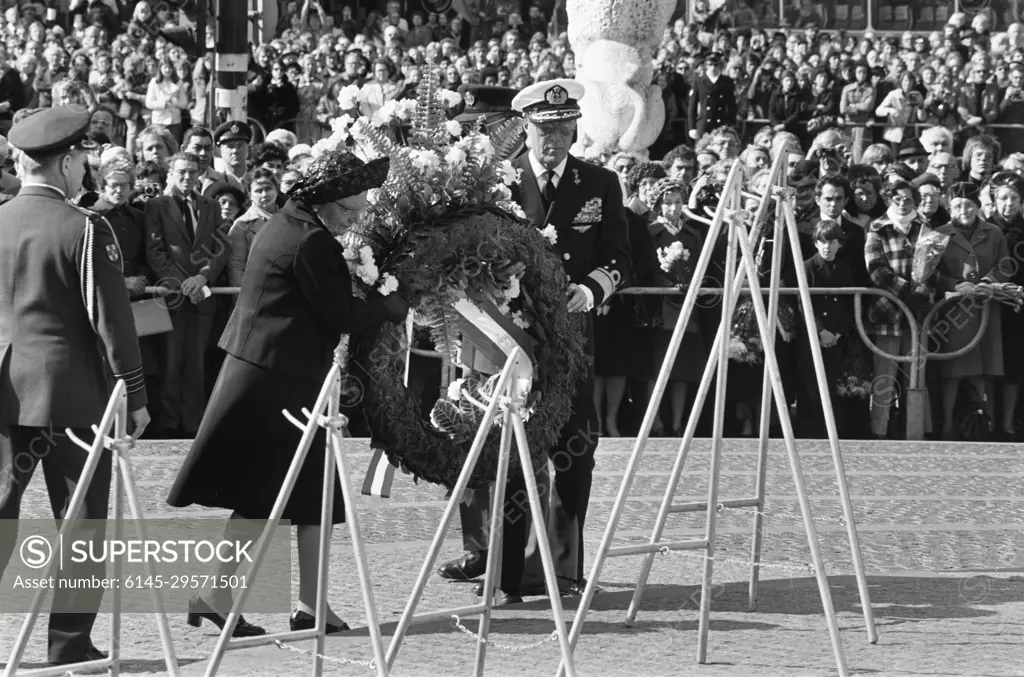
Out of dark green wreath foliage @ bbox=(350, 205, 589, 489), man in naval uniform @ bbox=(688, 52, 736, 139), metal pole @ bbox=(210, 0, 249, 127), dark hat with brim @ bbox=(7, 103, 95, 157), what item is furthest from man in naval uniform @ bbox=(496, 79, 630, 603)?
man in naval uniform @ bbox=(688, 52, 736, 139)

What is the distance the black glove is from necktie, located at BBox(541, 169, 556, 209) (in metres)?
1.27

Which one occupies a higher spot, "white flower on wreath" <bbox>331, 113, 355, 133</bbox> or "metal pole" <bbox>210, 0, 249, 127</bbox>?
"metal pole" <bbox>210, 0, 249, 127</bbox>

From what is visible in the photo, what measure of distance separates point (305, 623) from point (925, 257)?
7.44 meters

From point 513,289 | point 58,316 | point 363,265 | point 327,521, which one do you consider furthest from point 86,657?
point 513,289

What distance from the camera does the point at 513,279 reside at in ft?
26.3

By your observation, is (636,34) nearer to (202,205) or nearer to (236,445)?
(202,205)

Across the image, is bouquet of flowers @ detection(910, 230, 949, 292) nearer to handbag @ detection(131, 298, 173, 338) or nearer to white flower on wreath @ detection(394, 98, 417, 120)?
handbag @ detection(131, 298, 173, 338)

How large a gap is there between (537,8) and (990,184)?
17.1m

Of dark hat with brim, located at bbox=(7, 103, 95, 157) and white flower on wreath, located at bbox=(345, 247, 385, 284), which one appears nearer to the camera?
dark hat with brim, located at bbox=(7, 103, 95, 157)

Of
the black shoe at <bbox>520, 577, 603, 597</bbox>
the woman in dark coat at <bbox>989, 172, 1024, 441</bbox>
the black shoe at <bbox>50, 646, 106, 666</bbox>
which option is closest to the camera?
the black shoe at <bbox>50, 646, 106, 666</bbox>

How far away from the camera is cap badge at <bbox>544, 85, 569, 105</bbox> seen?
866 cm

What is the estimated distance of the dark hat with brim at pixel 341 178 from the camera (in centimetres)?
755

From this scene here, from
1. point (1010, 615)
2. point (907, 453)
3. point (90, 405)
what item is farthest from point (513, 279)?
point (907, 453)

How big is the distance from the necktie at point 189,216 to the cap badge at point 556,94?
5.28 metres
